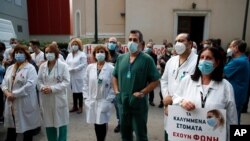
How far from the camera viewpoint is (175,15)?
53.3 ft

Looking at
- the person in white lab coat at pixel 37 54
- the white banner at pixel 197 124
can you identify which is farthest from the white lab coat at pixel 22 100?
the white banner at pixel 197 124

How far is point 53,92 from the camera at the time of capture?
3918 mm

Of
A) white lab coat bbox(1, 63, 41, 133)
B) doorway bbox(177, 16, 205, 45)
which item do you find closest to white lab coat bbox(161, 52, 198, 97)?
white lab coat bbox(1, 63, 41, 133)

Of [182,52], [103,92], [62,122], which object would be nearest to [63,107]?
[62,122]

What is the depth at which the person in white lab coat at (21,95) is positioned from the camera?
3.94 metres

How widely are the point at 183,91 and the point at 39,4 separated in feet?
74.1

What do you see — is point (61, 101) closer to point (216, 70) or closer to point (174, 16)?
point (216, 70)

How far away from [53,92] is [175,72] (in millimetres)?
1926

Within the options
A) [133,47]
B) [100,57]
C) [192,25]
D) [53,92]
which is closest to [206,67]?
[133,47]

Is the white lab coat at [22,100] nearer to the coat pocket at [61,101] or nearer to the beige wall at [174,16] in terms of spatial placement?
the coat pocket at [61,101]

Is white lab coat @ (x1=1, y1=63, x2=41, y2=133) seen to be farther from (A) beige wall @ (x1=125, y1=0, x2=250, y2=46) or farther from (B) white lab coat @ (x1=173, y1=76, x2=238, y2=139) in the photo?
(A) beige wall @ (x1=125, y1=0, x2=250, y2=46)

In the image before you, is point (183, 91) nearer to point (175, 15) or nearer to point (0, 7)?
point (175, 15)

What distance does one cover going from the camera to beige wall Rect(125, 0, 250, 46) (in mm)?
16016

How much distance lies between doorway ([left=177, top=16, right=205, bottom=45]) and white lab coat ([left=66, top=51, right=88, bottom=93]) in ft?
39.2
